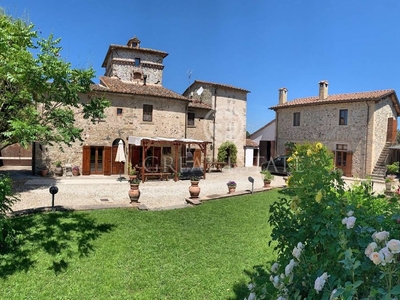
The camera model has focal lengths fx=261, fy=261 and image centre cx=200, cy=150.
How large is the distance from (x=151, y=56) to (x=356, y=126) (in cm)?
2046

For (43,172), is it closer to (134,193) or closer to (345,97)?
(134,193)

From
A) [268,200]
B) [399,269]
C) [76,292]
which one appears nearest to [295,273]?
[399,269]

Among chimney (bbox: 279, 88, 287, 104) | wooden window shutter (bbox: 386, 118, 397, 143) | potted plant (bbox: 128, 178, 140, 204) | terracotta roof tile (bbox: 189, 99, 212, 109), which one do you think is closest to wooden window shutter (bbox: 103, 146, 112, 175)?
terracotta roof tile (bbox: 189, 99, 212, 109)

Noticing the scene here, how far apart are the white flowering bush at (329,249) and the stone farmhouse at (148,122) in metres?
12.8

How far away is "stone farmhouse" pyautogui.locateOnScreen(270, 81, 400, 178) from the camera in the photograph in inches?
866

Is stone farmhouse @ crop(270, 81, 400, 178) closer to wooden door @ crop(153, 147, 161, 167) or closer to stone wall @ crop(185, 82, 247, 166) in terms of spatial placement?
stone wall @ crop(185, 82, 247, 166)

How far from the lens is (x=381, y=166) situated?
72.5ft

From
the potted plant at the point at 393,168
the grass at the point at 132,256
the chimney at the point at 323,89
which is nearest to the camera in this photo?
the grass at the point at 132,256

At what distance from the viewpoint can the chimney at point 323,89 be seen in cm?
2537

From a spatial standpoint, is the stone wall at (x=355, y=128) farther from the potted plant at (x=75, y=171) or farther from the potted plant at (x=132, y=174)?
the potted plant at (x=75, y=171)

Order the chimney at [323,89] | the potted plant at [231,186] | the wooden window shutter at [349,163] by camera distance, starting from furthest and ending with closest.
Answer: the chimney at [323,89] → the wooden window shutter at [349,163] → the potted plant at [231,186]

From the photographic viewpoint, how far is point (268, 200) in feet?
37.5

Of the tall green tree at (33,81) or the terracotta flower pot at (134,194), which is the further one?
the terracotta flower pot at (134,194)

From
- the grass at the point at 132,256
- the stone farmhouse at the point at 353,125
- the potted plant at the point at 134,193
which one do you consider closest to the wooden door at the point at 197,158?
the stone farmhouse at the point at 353,125
